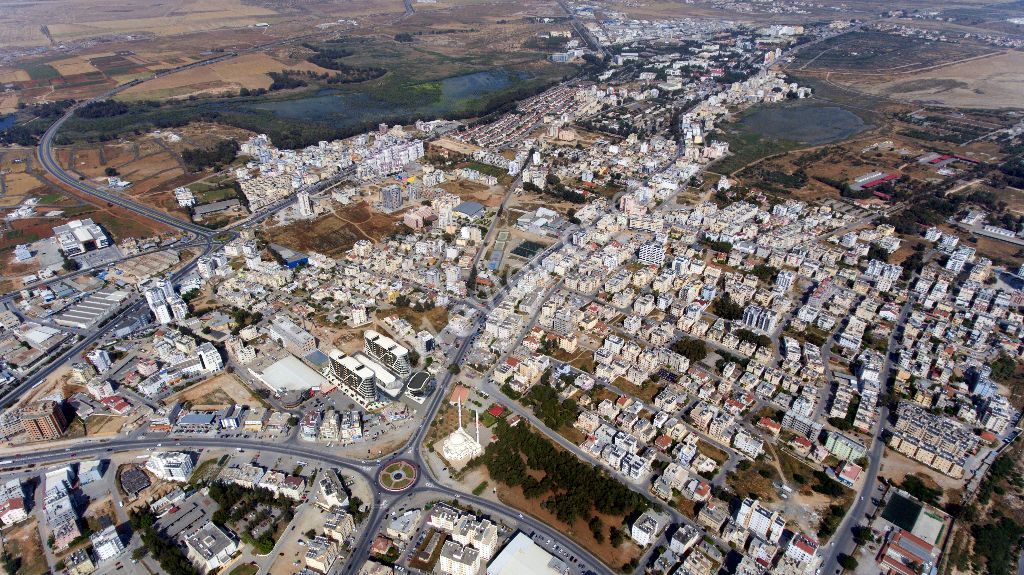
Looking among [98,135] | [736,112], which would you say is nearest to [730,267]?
[736,112]

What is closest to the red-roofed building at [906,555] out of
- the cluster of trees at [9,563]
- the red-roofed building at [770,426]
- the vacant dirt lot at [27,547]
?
the red-roofed building at [770,426]

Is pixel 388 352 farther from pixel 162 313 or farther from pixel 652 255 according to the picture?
pixel 652 255

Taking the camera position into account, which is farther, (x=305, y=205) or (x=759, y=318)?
(x=305, y=205)

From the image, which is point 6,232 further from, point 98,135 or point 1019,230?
point 1019,230

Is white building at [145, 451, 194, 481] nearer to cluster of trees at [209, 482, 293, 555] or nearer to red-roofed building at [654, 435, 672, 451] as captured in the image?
cluster of trees at [209, 482, 293, 555]

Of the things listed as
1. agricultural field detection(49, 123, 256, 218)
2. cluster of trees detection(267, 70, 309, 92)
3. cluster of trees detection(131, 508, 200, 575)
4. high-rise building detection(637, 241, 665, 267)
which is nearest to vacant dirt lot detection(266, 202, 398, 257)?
agricultural field detection(49, 123, 256, 218)

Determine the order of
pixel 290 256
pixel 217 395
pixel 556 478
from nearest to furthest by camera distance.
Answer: pixel 556 478, pixel 217 395, pixel 290 256

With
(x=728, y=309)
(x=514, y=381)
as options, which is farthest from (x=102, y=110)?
(x=728, y=309)
